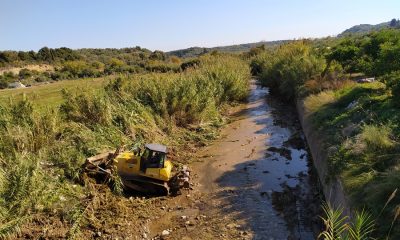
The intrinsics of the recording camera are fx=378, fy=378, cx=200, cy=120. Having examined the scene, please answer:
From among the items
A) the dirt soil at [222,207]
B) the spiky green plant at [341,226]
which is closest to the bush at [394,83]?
the dirt soil at [222,207]

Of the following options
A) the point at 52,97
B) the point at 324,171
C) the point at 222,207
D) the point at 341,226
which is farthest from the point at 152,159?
the point at 52,97

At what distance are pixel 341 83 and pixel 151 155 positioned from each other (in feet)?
37.1

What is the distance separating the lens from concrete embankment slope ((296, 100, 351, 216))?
721 centimetres

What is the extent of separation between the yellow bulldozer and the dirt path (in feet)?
2.16

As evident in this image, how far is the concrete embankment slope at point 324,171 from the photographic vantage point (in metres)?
7.21

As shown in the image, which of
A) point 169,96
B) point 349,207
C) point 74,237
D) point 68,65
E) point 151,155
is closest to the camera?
point 349,207

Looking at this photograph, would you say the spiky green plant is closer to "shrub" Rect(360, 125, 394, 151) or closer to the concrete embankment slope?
the concrete embankment slope

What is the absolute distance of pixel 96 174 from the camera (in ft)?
30.9

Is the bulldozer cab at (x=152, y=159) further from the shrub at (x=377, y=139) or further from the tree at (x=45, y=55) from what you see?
the tree at (x=45, y=55)

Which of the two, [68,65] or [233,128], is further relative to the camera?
[68,65]

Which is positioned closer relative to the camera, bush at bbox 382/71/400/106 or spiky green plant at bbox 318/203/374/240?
spiky green plant at bbox 318/203/374/240

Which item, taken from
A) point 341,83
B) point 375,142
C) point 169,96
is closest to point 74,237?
point 375,142

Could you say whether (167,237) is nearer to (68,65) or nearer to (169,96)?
(169,96)

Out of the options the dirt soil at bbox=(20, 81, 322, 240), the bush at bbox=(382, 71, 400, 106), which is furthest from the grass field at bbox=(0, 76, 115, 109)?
the bush at bbox=(382, 71, 400, 106)
